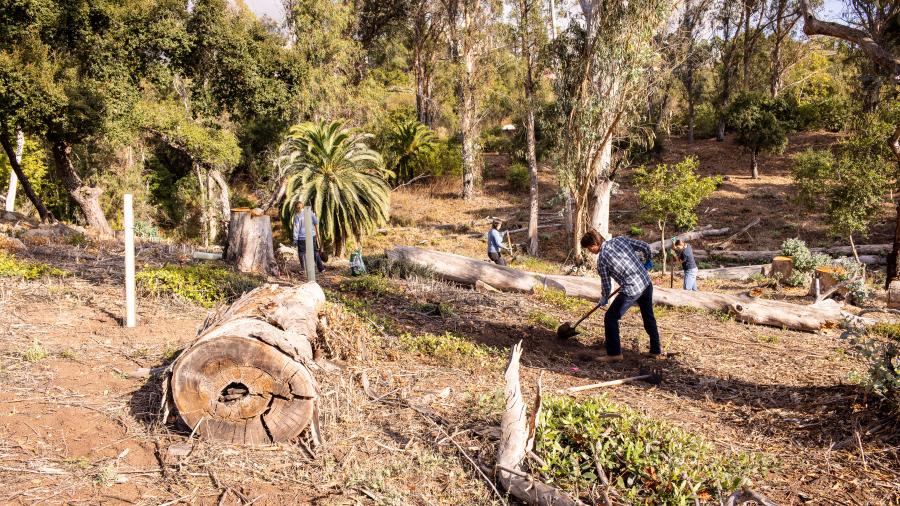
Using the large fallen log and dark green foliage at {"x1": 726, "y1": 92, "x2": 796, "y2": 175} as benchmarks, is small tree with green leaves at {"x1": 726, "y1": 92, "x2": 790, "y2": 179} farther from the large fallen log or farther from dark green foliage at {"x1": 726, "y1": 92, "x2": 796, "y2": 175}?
the large fallen log

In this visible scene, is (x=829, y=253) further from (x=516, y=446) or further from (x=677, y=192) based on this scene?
(x=516, y=446)

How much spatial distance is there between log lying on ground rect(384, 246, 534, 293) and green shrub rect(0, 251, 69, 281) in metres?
5.22

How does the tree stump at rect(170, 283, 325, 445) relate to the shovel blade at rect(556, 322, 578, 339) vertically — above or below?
above

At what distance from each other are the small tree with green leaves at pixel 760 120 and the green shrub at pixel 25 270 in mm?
27088

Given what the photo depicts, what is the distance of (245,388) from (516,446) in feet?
6.47

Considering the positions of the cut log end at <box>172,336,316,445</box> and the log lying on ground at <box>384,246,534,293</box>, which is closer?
the cut log end at <box>172,336,316,445</box>

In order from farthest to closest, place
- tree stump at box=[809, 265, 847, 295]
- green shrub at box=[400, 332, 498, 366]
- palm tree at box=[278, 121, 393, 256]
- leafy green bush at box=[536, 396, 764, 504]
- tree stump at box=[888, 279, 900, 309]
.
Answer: palm tree at box=[278, 121, 393, 256], tree stump at box=[809, 265, 847, 295], tree stump at box=[888, 279, 900, 309], green shrub at box=[400, 332, 498, 366], leafy green bush at box=[536, 396, 764, 504]

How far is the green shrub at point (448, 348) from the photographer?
257 inches

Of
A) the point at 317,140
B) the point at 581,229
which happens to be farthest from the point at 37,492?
the point at 581,229

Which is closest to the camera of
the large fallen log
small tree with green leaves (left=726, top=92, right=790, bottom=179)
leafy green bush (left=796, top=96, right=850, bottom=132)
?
the large fallen log

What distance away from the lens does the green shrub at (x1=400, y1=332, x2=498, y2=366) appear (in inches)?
257

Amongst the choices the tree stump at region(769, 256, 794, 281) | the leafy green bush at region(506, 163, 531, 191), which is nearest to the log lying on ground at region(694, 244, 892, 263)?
the tree stump at region(769, 256, 794, 281)

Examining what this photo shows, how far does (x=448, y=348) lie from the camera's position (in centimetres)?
664

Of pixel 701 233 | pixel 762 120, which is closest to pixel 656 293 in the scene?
pixel 701 233
